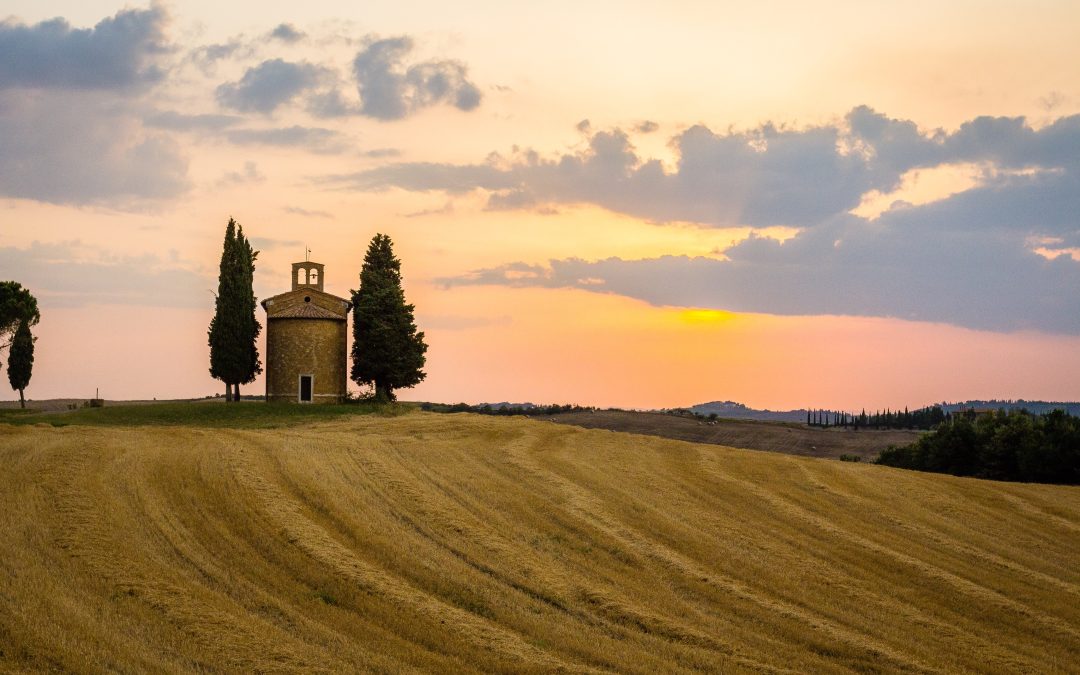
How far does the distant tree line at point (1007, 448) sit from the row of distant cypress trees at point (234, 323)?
1874 inches

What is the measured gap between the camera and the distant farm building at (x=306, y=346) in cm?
6278

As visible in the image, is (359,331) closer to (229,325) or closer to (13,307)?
(229,325)

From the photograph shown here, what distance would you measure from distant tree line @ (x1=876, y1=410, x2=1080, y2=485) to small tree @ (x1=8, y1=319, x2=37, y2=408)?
71375 mm

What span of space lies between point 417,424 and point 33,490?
2377 centimetres

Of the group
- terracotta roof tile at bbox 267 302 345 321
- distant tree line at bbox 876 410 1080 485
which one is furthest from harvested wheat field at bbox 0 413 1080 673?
terracotta roof tile at bbox 267 302 345 321

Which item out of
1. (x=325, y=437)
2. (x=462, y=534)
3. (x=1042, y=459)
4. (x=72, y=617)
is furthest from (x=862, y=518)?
(x=1042, y=459)

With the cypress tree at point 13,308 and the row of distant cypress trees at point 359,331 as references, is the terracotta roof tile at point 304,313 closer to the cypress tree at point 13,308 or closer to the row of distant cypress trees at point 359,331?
the row of distant cypress trees at point 359,331

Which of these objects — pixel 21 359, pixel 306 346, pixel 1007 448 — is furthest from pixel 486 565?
pixel 21 359

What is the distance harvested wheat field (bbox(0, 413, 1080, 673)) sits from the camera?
54.9ft

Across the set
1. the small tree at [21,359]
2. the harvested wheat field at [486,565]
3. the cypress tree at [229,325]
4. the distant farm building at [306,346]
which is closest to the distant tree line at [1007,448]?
the harvested wheat field at [486,565]

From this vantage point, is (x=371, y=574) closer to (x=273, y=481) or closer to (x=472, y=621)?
(x=472, y=621)

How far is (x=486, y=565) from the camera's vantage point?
21797mm

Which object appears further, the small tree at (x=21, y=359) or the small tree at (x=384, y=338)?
the small tree at (x=21, y=359)

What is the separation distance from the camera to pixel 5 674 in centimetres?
1366
